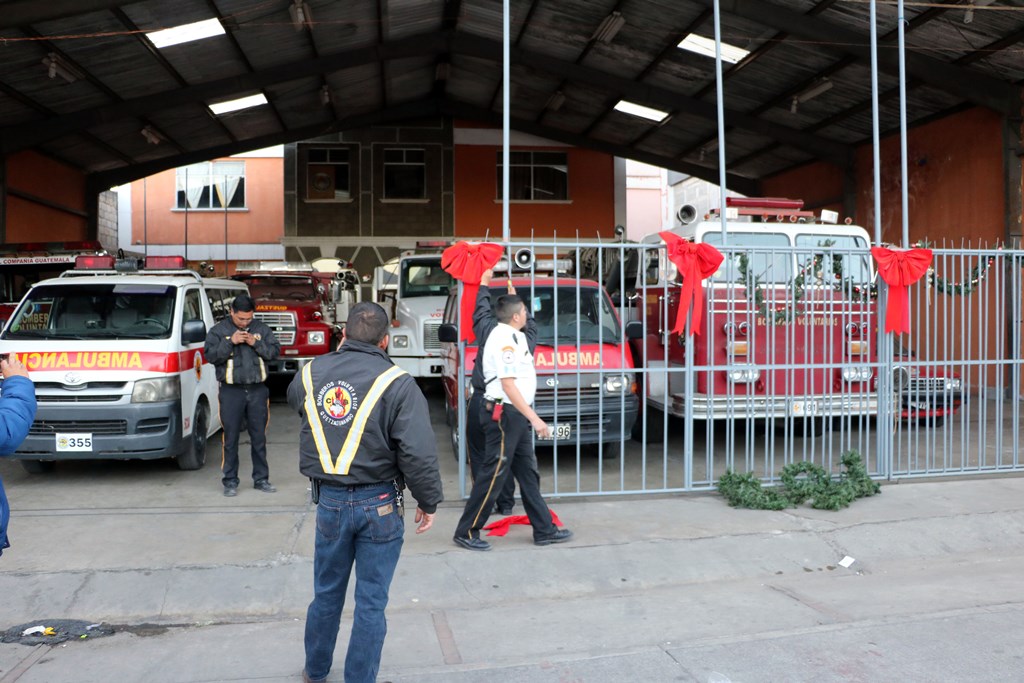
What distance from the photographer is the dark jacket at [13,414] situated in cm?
343

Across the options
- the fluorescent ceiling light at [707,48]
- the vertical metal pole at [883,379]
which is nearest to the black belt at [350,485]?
the vertical metal pole at [883,379]

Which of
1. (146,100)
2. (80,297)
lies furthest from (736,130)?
(80,297)

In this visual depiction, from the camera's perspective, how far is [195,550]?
5965 mm

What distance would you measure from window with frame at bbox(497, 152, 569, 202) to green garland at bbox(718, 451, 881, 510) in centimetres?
1811

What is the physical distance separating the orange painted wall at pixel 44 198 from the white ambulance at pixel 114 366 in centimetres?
1135

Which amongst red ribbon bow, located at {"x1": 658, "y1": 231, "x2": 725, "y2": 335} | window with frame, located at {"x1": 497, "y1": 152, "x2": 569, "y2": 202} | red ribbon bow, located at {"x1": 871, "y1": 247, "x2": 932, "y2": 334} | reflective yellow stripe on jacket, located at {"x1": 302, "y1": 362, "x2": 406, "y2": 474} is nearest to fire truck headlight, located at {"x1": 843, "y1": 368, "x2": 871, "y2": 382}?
red ribbon bow, located at {"x1": 871, "y1": 247, "x2": 932, "y2": 334}

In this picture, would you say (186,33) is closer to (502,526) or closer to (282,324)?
(282,324)

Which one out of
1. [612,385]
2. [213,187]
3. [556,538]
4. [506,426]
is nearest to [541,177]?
[213,187]

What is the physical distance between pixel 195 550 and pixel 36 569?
99cm

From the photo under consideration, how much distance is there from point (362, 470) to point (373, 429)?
0.18m

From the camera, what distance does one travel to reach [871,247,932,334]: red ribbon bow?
7578 mm

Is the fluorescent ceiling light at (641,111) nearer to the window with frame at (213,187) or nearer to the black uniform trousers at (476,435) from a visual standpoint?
the window with frame at (213,187)

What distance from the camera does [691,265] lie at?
716 centimetres

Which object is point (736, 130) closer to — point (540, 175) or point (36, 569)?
point (540, 175)
